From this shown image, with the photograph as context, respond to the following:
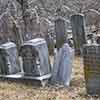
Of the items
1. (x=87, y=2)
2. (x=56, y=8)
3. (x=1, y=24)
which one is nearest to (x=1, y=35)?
(x=1, y=24)

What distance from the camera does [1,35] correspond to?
14664mm

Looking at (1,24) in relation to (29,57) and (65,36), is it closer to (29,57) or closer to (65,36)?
(65,36)

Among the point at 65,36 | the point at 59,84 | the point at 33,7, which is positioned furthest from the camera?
the point at 33,7

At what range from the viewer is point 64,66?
8367mm

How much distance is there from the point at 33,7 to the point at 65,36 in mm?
4442

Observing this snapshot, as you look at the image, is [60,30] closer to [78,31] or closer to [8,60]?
[78,31]

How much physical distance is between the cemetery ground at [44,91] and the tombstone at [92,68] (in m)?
0.18

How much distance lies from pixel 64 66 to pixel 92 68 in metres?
1.30

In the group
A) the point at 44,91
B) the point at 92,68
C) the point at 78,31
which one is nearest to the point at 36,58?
the point at 44,91

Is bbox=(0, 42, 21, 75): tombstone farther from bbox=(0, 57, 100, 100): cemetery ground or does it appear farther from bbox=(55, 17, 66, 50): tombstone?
bbox=(55, 17, 66, 50): tombstone

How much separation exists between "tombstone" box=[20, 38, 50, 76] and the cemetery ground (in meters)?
0.38

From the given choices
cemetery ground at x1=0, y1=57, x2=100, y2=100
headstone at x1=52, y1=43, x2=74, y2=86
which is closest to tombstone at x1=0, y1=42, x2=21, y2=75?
cemetery ground at x1=0, y1=57, x2=100, y2=100

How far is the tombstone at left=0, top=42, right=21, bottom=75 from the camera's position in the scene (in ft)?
30.6

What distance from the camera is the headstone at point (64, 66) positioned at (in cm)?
831
